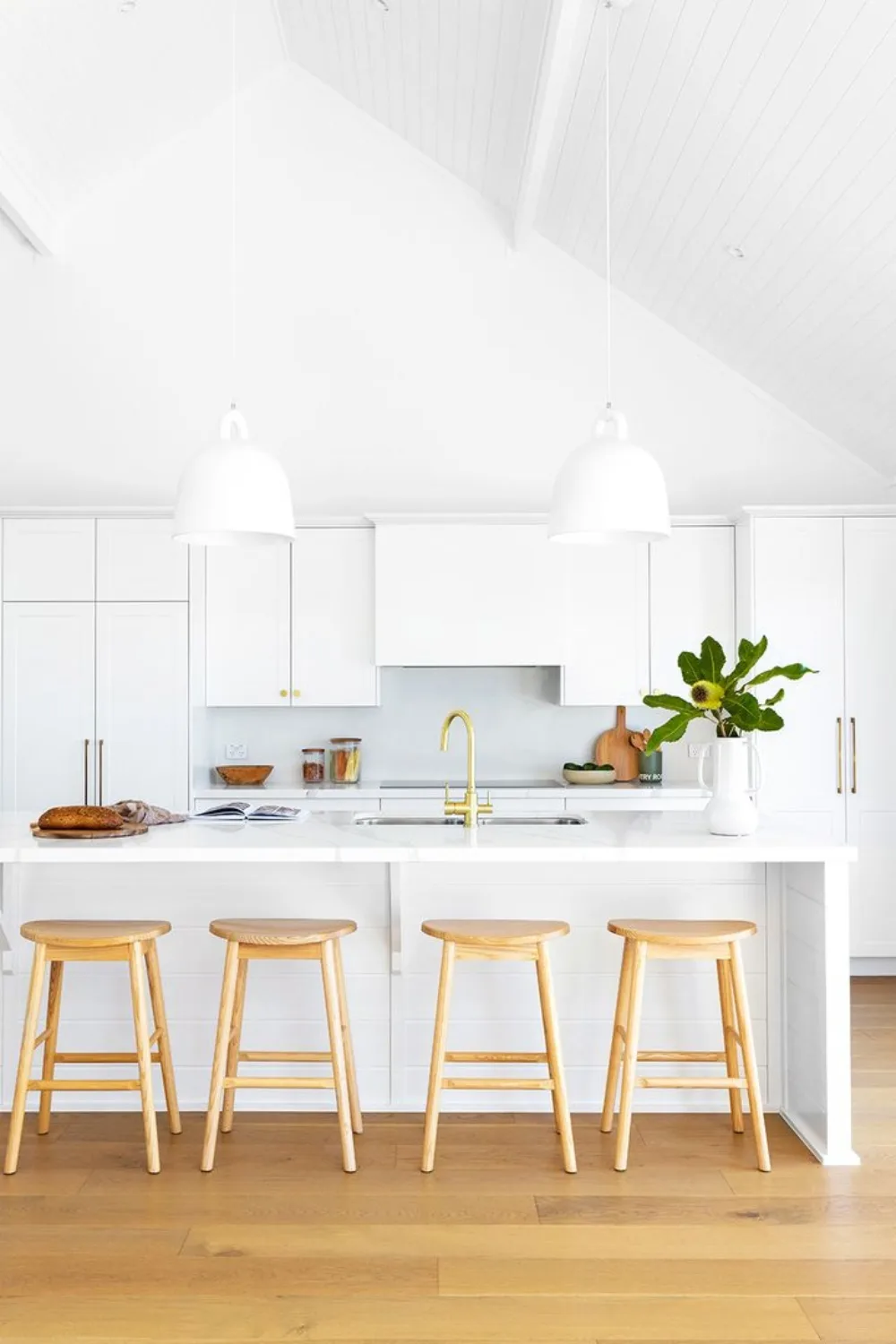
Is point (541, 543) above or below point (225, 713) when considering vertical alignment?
above

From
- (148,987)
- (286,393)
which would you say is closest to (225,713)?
(286,393)

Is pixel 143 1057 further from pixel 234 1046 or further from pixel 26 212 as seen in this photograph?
pixel 26 212

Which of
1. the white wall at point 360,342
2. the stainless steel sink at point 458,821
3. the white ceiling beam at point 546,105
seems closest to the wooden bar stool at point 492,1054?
the stainless steel sink at point 458,821

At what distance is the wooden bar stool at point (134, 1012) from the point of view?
10.3ft

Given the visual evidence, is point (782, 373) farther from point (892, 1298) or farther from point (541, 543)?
point (892, 1298)

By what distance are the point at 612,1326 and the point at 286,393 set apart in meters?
4.66

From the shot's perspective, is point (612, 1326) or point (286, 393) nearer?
point (612, 1326)

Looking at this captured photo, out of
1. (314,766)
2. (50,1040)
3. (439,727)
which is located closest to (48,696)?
(314,766)

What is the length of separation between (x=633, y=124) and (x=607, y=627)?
7.20 feet

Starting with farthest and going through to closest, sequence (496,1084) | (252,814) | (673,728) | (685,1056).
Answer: (252,814) → (673,728) → (685,1056) → (496,1084)

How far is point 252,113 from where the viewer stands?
5922 mm

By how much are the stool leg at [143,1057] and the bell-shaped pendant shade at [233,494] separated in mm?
1157

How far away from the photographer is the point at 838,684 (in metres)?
5.41

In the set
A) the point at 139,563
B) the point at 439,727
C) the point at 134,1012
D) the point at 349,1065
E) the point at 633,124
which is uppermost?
the point at 633,124
